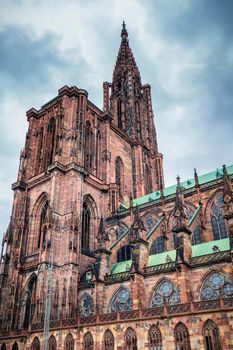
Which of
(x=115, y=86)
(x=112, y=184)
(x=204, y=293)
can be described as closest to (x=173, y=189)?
(x=112, y=184)

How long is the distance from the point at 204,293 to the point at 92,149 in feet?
81.9

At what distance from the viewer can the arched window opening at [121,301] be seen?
27.6 m

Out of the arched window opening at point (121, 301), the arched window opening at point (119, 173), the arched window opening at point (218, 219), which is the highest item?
the arched window opening at point (119, 173)

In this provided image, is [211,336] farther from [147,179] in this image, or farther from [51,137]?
[147,179]

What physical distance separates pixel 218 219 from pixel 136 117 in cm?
3007

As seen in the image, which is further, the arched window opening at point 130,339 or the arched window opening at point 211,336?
the arched window opening at point 130,339

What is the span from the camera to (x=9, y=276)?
34812 mm

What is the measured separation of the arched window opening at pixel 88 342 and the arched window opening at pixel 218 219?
13.9 meters

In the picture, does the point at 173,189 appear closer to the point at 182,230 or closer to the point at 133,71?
the point at 182,230

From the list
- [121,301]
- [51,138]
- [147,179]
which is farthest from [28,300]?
[147,179]

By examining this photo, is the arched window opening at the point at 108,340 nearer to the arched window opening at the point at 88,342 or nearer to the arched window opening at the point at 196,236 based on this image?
the arched window opening at the point at 88,342

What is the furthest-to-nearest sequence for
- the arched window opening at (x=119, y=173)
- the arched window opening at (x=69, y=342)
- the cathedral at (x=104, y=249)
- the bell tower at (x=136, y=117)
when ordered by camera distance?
the bell tower at (x=136, y=117), the arched window opening at (x=119, y=173), the arched window opening at (x=69, y=342), the cathedral at (x=104, y=249)

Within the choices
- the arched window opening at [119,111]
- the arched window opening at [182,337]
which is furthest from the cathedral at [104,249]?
the arched window opening at [119,111]

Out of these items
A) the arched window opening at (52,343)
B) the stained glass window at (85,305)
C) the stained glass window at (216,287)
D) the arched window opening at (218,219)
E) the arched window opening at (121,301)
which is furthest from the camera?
the arched window opening at (218,219)
